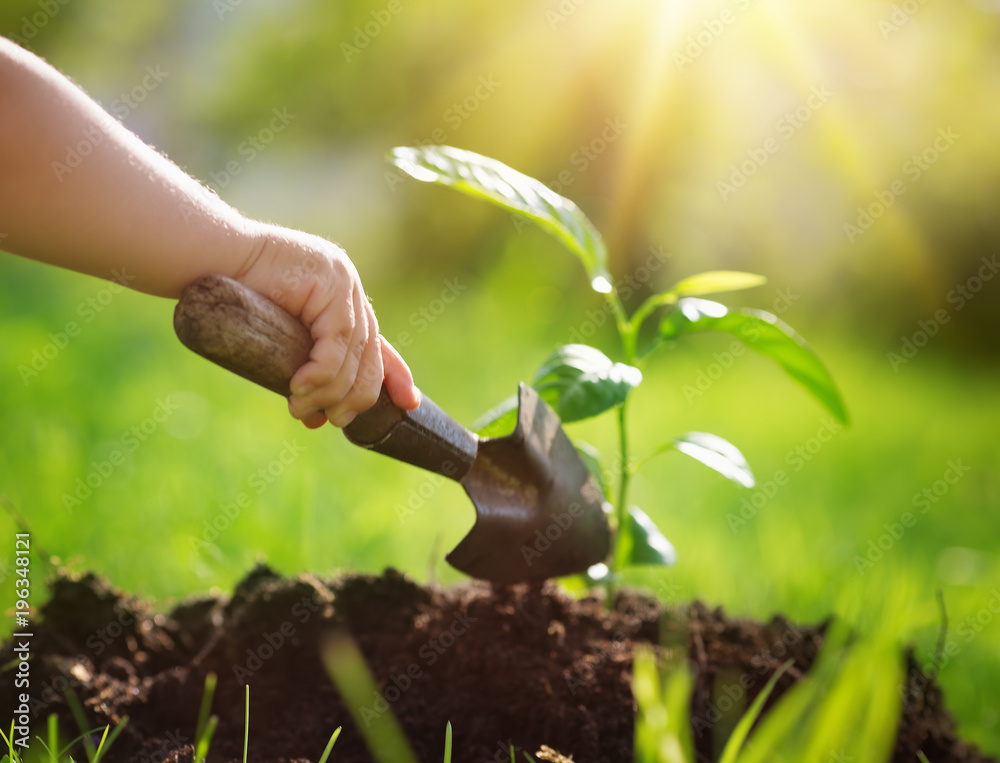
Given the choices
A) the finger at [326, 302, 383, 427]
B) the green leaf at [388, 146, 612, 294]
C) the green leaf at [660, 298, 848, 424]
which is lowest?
the finger at [326, 302, 383, 427]

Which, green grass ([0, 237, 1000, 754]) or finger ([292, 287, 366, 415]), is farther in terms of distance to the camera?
green grass ([0, 237, 1000, 754])

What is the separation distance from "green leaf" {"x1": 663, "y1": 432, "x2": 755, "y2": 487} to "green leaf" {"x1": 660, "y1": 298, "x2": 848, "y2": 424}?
0.19 metres

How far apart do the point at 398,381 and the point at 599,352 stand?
1.35ft

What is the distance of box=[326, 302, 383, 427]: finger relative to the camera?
1.08 m

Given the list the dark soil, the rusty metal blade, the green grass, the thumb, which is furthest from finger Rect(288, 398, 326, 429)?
the green grass

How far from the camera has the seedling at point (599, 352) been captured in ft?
4.19

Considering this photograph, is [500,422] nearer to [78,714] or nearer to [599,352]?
[599,352]

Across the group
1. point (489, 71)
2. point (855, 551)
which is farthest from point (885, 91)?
point (855, 551)

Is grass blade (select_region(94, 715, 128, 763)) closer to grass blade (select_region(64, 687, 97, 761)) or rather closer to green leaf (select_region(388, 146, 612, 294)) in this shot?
grass blade (select_region(64, 687, 97, 761))

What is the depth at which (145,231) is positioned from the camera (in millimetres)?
919

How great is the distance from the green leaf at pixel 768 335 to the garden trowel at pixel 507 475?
0.32m

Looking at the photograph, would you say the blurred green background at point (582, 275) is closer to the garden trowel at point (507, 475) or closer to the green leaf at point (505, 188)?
the garden trowel at point (507, 475)

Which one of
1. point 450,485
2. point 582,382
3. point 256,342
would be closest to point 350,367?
point 256,342

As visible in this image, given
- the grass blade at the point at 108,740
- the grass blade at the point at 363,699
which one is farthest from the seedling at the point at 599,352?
the grass blade at the point at 108,740
